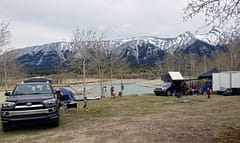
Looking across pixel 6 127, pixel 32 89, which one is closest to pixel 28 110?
pixel 6 127

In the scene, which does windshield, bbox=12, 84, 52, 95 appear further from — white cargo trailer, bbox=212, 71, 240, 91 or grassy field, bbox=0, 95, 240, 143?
white cargo trailer, bbox=212, 71, 240, 91

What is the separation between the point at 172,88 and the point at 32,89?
61.4ft

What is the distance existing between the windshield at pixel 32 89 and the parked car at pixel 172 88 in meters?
17.4

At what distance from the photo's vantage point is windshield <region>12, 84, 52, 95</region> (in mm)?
10035

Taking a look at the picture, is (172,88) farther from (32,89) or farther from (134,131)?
(134,131)

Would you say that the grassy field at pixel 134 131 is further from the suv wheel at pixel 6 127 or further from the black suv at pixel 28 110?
the black suv at pixel 28 110

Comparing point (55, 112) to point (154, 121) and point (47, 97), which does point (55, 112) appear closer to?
point (47, 97)

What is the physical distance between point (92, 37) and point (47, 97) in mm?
A: 23040

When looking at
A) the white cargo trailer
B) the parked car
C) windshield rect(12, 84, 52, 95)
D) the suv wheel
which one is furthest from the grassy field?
the parked car

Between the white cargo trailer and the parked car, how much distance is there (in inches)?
115

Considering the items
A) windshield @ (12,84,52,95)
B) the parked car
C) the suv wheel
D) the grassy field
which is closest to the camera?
the grassy field

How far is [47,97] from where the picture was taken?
363 inches

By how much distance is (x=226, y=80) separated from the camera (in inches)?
1017

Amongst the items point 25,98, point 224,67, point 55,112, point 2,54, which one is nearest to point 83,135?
point 55,112
